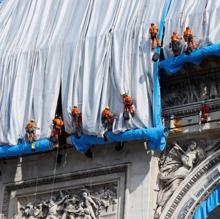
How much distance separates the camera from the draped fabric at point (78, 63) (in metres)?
23.1

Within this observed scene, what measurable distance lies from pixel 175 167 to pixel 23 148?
3552 mm

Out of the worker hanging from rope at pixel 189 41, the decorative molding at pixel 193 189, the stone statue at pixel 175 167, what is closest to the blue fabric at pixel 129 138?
the stone statue at pixel 175 167

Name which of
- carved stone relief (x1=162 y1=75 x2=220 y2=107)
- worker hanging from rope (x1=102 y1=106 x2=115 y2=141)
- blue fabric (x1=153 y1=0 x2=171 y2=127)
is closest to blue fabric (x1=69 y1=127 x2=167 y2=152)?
worker hanging from rope (x1=102 y1=106 x2=115 y2=141)

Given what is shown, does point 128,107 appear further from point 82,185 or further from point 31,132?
point 31,132

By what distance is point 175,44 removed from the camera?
900 inches

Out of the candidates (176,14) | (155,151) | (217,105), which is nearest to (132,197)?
(155,151)

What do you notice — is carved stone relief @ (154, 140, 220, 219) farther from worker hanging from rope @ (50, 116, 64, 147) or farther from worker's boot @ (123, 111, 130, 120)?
worker hanging from rope @ (50, 116, 64, 147)

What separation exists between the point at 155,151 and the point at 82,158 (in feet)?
5.83

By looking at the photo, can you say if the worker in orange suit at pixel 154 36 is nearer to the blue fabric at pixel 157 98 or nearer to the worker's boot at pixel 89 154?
the blue fabric at pixel 157 98

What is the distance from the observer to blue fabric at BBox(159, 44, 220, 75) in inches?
883

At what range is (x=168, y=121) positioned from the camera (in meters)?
23.0

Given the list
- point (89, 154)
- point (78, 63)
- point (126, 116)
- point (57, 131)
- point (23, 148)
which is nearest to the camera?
point (126, 116)

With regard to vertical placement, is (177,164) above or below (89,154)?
below

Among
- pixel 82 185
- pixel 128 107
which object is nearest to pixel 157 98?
pixel 128 107
